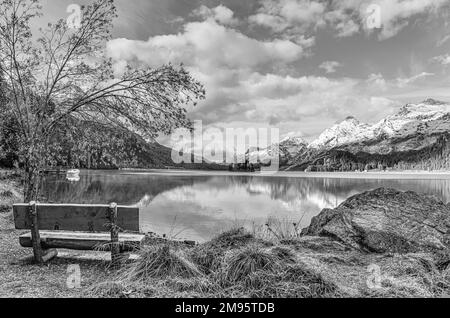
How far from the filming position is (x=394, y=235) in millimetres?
8867

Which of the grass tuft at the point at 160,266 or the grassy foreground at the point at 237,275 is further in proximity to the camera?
the grass tuft at the point at 160,266

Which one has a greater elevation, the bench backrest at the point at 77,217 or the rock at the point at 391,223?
the bench backrest at the point at 77,217

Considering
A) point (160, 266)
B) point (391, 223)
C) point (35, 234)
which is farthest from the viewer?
point (391, 223)

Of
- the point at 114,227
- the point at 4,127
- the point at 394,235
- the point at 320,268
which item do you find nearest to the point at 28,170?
the point at 4,127

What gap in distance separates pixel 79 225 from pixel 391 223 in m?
7.33

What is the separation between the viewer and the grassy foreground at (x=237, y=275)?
5.81m

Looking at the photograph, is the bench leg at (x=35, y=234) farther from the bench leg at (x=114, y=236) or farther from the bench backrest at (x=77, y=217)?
the bench leg at (x=114, y=236)

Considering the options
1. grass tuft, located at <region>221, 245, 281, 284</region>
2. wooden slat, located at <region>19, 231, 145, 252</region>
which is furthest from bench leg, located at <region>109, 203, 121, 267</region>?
grass tuft, located at <region>221, 245, 281, 284</region>

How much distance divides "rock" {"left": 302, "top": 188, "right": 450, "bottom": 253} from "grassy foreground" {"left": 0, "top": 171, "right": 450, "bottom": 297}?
0.70 m

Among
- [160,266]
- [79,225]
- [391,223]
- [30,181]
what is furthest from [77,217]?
[391,223]

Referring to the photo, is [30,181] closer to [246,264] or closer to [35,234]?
[35,234]

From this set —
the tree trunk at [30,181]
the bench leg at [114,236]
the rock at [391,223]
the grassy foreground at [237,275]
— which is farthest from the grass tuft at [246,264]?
the tree trunk at [30,181]

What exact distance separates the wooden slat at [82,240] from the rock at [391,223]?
509 centimetres

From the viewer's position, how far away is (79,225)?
750cm
